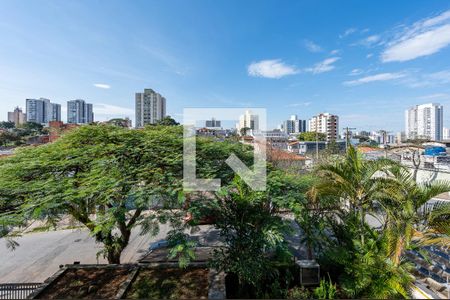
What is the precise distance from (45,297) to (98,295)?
3.63ft

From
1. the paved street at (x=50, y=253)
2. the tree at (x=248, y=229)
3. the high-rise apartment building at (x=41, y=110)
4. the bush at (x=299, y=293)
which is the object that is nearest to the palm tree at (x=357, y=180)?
the tree at (x=248, y=229)

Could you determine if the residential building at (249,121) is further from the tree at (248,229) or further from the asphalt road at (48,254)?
the tree at (248,229)

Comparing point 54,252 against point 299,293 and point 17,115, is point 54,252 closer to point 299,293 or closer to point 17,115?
point 299,293

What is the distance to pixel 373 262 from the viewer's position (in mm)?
4160

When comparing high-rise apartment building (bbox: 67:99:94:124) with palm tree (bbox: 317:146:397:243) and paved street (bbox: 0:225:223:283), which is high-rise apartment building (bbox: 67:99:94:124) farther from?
palm tree (bbox: 317:146:397:243)

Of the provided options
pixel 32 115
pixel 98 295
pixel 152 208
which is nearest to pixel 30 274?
pixel 98 295

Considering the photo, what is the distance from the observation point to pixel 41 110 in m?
89.6

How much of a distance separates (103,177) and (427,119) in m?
93.7

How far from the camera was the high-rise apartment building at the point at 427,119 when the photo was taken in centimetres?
7050

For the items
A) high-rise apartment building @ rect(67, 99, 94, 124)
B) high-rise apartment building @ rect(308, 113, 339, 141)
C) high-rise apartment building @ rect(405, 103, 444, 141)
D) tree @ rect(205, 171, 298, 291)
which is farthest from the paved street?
high-rise apartment building @ rect(405, 103, 444, 141)

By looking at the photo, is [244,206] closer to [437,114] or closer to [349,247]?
[349,247]

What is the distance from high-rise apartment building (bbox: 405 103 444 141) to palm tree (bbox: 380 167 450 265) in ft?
279

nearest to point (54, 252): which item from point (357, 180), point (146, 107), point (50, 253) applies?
point (50, 253)

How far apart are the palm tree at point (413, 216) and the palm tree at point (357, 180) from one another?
31cm
